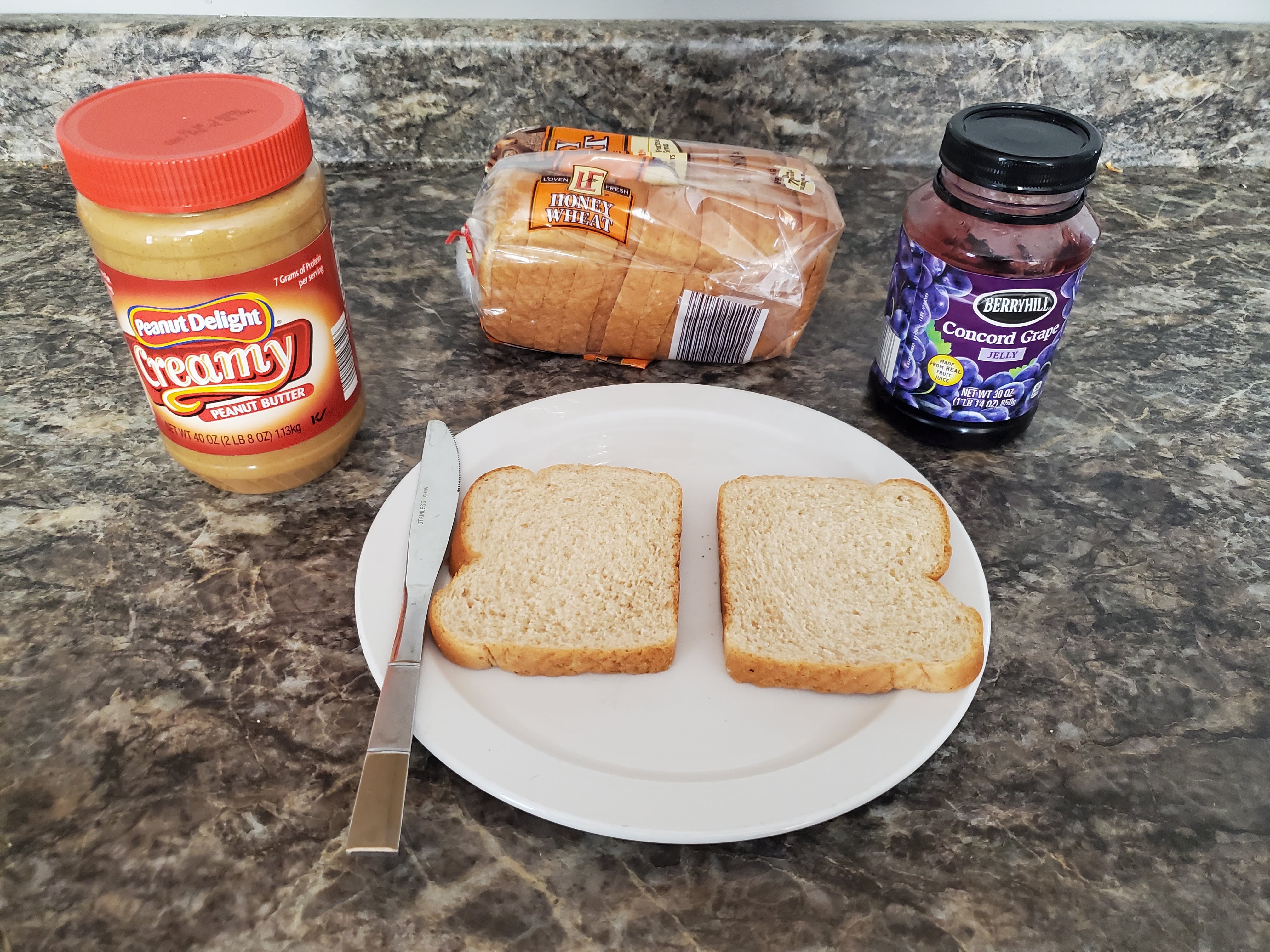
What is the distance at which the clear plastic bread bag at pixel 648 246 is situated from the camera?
48.1 inches

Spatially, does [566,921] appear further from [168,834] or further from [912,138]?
[912,138]

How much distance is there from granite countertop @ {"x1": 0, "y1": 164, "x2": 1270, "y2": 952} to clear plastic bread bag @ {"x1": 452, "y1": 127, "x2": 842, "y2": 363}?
73 mm

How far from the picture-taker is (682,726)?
2.80 ft

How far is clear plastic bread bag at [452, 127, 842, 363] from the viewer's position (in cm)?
122

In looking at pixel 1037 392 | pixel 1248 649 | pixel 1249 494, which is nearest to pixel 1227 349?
pixel 1249 494

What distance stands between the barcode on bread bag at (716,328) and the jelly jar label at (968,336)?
20 centimetres

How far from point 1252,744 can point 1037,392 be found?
1.55ft

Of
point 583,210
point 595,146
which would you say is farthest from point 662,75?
point 583,210

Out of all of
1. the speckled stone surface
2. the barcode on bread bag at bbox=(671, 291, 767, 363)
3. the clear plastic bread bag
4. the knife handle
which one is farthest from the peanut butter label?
the knife handle

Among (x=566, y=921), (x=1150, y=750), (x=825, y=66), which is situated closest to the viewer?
Answer: (x=566, y=921)

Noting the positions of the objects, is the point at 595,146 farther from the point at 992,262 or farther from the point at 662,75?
the point at 992,262

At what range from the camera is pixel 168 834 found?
770mm

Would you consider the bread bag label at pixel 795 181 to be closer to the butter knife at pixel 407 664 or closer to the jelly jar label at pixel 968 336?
the jelly jar label at pixel 968 336

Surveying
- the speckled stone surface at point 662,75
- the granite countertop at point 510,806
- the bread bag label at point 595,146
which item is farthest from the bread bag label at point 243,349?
the speckled stone surface at point 662,75
